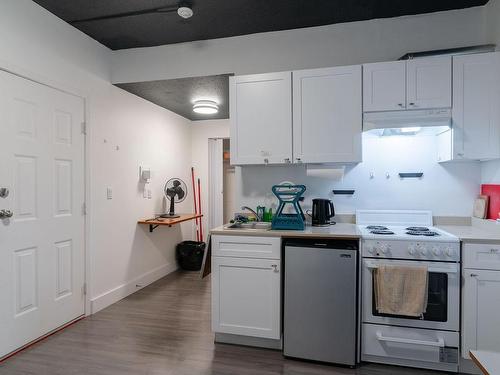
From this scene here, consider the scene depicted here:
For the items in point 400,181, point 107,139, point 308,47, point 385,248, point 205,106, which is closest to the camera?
point 385,248

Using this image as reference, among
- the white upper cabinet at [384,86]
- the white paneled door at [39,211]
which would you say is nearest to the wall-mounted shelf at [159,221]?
the white paneled door at [39,211]

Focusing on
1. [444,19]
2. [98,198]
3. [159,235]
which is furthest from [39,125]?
[444,19]

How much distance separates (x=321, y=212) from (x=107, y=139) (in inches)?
89.7

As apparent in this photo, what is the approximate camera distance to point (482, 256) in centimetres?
197

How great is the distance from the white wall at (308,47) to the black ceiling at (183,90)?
0.30 ft

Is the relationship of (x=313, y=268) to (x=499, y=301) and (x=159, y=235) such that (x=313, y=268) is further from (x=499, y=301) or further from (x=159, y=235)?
(x=159, y=235)

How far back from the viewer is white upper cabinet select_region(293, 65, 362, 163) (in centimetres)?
245

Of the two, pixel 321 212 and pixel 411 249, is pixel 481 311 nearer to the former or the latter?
pixel 411 249

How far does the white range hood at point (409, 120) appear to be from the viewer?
229 centimetres

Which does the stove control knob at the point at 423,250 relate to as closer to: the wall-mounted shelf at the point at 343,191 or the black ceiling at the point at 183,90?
the wall-mounted shelf at the point at 343,191

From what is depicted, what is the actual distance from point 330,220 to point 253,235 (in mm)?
830

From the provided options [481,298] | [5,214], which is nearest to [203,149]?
[5,214]

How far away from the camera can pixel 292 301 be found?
2.20m

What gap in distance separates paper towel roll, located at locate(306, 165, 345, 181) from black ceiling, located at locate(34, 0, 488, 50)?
131cm
